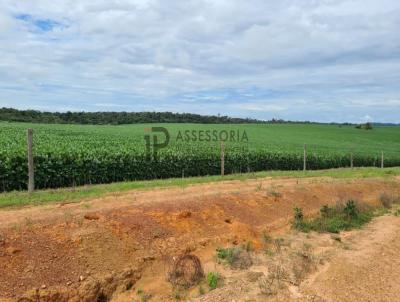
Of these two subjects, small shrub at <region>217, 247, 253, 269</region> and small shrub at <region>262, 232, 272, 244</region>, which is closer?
small shrub at <region>217, 247, 253, 269</region>

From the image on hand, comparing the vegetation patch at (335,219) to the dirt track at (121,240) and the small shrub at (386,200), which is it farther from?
the small shrub at (386,200)

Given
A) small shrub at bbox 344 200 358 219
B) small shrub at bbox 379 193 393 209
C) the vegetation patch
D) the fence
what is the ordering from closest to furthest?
1. the vegetation patch
2. small shrub at bbox 344 200 358 219
3. the fence
4. small shrub at bbox 379 193 393 209

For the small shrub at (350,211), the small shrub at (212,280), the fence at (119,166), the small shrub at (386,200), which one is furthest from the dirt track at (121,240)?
the fence at (119,166)

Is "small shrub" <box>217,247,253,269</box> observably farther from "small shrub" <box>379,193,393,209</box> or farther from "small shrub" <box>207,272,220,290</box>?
"small shrub" <box>379,193,393,209</box>

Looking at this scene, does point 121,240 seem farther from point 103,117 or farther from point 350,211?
point 103,117

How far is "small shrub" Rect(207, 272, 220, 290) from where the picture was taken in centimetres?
754

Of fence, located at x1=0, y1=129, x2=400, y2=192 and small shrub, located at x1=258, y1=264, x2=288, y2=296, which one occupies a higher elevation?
fence, located at x1=0, y1=129, x2=400, y2=192

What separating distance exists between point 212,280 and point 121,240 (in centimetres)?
182

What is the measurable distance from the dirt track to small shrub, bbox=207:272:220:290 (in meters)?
0.70

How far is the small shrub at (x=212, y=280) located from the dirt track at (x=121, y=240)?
70cm

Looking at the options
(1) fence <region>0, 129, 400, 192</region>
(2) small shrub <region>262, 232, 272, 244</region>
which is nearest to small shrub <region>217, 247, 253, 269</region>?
(2) small shrub <region>262, 232, 272, 244</region>

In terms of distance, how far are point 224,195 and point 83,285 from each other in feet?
18.6

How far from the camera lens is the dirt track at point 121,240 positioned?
6789 millimetres

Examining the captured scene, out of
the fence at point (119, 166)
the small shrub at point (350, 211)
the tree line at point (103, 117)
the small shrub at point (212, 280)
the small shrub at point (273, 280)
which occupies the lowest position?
A: the small shrub at point (212, 280)
